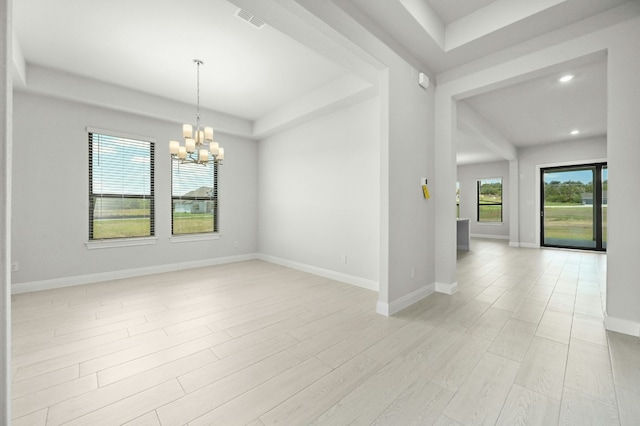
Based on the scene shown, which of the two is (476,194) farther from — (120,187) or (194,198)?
(120,187)

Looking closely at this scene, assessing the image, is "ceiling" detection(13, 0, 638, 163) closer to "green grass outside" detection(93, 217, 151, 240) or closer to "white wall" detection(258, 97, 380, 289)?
"white wall" detection(258, 97, 380, 289)

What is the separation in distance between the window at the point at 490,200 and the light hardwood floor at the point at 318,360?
6.93m

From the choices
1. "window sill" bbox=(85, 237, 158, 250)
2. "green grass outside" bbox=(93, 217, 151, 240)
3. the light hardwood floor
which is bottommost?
the light hardwood floor

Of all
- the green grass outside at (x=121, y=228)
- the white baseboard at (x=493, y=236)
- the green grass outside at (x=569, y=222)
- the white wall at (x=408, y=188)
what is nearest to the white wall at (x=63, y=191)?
the green grass outside at (x=121, y=228)

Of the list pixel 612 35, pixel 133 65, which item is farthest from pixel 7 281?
pixel 612 35

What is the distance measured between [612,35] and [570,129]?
4824 millimetres

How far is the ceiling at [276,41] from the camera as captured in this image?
2395mm

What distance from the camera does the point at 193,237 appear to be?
5199mm

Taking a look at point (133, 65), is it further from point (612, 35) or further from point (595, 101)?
point (595, 101)

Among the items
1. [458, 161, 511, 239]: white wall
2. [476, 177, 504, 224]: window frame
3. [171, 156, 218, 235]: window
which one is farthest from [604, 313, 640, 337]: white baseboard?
[476, 177, 504, 224]: window frame

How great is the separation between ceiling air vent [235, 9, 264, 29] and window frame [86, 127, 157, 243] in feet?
10.3

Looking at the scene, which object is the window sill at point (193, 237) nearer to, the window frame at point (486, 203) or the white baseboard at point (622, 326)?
the white baseboard at point (622, 326)

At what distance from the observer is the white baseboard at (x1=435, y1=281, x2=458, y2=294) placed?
3373 millimetres

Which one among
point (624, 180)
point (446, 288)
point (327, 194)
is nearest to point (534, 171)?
point (624, 180)
